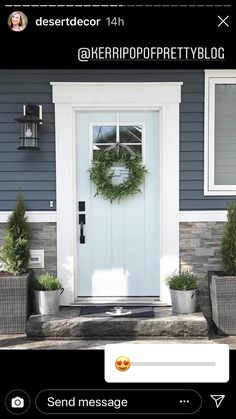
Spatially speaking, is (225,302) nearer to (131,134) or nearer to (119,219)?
(119,219)

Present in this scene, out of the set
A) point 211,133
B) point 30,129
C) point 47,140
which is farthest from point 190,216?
point 30,129

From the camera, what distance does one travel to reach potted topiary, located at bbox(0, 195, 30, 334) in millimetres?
3945

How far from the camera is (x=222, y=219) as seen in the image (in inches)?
170

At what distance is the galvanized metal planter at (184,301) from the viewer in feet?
13.0

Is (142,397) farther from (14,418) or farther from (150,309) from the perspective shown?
(150,309)

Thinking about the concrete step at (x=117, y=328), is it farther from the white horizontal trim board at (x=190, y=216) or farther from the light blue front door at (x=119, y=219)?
the white horizontal trim board at (x=190, y=216)

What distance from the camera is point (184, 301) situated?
3988 millimetres

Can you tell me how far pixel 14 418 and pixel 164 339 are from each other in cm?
293

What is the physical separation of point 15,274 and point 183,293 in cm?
139
